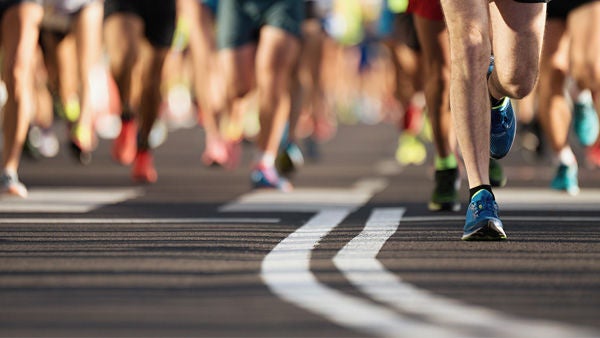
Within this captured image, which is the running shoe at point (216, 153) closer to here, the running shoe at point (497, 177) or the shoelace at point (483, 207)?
the running shoe at point (497, 177)

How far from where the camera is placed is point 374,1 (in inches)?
1339

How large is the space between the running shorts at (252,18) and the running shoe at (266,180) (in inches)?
37.3

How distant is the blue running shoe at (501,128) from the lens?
7957 millimetres

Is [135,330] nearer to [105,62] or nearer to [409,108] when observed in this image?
[409,108]

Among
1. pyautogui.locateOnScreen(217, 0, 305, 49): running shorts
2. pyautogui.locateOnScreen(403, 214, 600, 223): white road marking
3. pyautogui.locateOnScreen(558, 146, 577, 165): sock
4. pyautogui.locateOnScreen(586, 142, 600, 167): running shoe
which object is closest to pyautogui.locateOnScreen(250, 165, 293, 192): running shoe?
pyautogui.locateOnScreen(217, 0, 305, 49): running shorts

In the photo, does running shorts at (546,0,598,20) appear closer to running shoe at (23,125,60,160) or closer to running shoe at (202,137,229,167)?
running shoe at (202,137,229,167)

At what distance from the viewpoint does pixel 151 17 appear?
42.3 feet

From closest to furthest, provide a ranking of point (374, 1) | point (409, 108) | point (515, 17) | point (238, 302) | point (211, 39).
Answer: point (238, 302)
point (515, 17)
point (211, 39)
point (409, 108)
point (374, 1)

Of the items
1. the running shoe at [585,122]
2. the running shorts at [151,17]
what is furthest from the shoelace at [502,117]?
the running shoe at [585,122]

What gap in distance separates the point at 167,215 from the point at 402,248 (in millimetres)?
2387

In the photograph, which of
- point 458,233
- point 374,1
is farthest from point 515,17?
point 374,1

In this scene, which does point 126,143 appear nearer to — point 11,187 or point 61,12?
point 61,12

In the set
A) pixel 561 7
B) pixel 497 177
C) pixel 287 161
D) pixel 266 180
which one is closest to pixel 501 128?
pixel 497 177

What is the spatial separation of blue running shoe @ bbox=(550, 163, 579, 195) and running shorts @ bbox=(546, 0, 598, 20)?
3.17 feet
